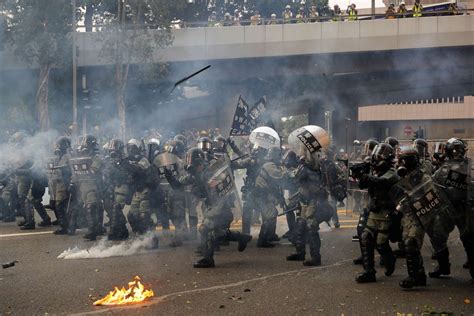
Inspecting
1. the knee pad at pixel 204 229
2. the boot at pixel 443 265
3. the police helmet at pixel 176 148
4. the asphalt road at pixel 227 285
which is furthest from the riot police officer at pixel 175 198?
the boot at pixel 443 265

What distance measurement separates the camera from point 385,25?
30.6m

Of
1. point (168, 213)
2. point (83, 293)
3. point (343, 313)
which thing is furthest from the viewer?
point (168, 213)

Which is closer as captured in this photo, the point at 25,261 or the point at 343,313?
the point at 343,313

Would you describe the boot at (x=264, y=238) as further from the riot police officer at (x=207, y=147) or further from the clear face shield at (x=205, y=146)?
the clear face shield at (x=205, y=146)

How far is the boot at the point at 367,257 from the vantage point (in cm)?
821

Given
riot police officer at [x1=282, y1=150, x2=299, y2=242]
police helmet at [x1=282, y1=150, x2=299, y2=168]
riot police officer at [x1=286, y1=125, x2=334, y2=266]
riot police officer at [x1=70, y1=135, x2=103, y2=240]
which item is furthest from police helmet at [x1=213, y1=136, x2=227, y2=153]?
riot police officer at [x1=286, y1=125, x2=334, y2=266]

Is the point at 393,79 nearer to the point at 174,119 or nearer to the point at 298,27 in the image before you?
the point at 298,27

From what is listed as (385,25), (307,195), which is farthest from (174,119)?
(307,195)

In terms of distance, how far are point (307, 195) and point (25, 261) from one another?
394 cm

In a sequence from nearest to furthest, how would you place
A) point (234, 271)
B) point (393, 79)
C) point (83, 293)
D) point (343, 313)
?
point (343, 313) → point (83, 293) → point (234, 271) → point (393, 79)

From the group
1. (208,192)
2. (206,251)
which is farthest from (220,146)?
(206,251)

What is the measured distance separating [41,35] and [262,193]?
1453 cm

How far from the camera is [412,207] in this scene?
26.0ft

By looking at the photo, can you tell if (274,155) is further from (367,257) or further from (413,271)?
(413,271)
